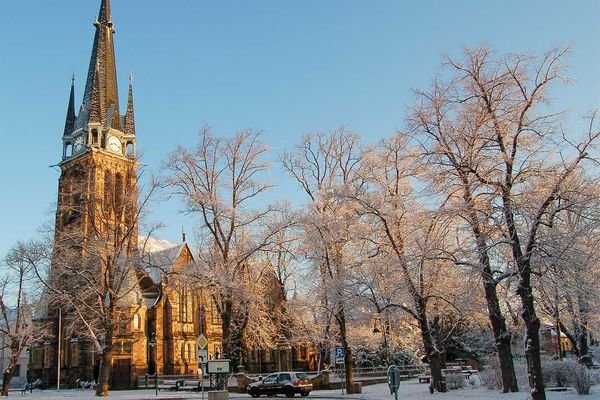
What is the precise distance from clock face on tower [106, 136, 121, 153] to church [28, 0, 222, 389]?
43 mm

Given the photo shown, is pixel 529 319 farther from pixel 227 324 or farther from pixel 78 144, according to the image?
pixel 78 144

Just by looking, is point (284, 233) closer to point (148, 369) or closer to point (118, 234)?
point (118, 234)

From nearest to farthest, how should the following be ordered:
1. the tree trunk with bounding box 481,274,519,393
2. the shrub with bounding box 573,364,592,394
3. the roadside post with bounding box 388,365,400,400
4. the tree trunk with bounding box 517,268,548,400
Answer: the roadside post with bounding box 388,365,400,400 → the tree trunk with bounding box 517,268,548,400 → the shrub with bounding box 573,364,592,394 → the tree trunk with bounding box 481,274,519,393

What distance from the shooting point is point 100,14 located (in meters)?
66.6

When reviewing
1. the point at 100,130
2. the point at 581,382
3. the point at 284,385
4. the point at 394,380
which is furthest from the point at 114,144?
the point at 394,380

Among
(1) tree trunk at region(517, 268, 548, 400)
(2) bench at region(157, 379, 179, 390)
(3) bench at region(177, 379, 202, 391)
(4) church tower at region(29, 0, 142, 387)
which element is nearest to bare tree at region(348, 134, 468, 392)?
(1) tree trunk at region(517, 268, 548, 400)

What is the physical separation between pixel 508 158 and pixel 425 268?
762cm

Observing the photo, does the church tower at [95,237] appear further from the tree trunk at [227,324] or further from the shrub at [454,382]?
the shrub at [454,382]

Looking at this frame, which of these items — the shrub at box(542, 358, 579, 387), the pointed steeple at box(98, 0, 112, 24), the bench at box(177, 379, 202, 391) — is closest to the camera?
the shrub at box(542, 358, 579, 387)

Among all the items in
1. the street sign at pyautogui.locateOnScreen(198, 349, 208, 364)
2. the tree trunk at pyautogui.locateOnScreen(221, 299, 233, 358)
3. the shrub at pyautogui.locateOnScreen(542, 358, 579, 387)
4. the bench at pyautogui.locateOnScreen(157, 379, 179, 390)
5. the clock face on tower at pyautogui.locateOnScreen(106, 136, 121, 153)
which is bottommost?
the bench at pyautogui.locateOnScreen(157, 379, 179, 390)

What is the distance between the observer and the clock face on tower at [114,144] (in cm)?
6415

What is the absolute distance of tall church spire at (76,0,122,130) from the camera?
210ft

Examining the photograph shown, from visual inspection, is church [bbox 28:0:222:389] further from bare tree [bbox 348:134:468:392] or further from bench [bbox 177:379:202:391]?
bare tree [bbox 348:134:468:392]

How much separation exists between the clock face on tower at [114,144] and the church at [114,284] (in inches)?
1.7
